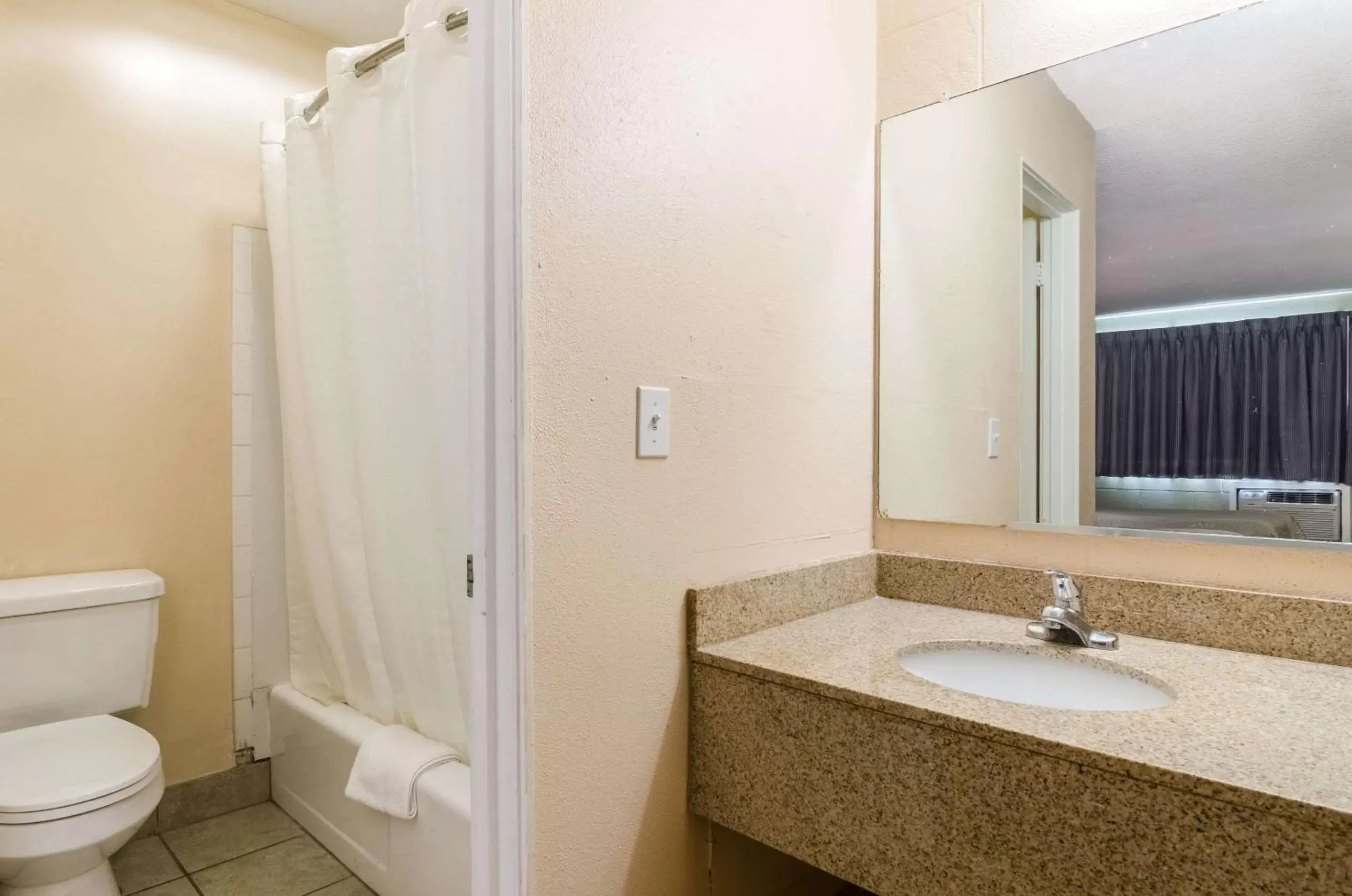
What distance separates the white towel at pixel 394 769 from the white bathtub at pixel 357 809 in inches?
0.9

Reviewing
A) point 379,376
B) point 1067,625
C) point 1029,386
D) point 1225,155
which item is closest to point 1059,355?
point 1029,386

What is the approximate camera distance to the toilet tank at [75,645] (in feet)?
5.75

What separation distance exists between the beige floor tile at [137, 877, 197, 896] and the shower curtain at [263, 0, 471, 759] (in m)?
0.51

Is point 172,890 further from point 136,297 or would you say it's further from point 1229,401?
point 1229,401

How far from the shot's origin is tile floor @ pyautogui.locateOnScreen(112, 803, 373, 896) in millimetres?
1841

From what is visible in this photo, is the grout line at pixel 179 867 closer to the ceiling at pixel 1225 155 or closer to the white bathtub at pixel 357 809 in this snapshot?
the white bathtub at pixel 357 809

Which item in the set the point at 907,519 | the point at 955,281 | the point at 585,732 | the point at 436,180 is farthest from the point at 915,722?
the point at 436,180

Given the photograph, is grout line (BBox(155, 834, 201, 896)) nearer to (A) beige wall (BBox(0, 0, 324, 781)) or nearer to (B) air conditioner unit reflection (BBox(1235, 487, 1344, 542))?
(A) beige wall (BBox(0, 0, 324, 781))

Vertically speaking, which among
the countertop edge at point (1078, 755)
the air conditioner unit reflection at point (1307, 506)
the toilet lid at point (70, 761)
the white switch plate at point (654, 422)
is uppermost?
the white switch plate at point (654, 422)

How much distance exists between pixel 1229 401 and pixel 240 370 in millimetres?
Result: 2456

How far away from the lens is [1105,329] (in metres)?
1.43

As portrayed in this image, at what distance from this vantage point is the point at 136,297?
2.07 metres

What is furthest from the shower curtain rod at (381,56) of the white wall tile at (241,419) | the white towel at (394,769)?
the white towel at (394,769)

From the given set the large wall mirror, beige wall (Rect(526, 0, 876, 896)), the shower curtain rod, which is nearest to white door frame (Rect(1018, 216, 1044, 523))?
the large wall mirror
